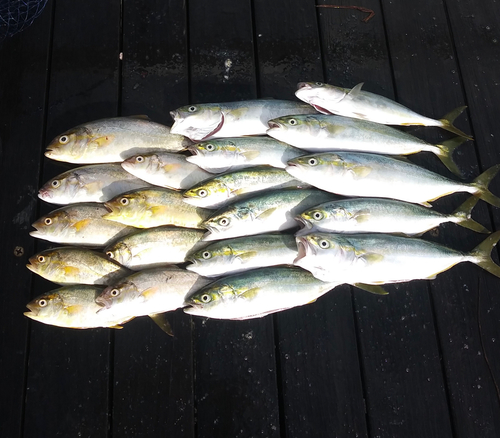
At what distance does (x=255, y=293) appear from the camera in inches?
104

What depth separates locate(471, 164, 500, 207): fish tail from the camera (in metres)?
3.10

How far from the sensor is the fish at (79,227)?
2871 millimetres

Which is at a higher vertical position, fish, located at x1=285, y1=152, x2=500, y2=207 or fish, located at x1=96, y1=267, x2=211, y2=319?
fish, located at x1=285, y1=152, x2=500, y2=207

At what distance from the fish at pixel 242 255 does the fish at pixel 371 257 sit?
15 cm

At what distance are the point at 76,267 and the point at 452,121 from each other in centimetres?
314

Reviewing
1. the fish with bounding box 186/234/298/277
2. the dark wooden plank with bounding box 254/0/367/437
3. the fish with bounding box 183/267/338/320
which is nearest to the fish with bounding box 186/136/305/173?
the fish with bounding box 186/234/298/277

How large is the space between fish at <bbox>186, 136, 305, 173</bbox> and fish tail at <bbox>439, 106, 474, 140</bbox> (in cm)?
128

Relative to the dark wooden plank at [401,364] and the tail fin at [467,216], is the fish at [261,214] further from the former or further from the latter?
the tail fin at [467,216]

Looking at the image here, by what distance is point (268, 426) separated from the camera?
2.80 metres

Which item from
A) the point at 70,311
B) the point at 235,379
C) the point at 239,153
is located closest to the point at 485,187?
the point at 239,153

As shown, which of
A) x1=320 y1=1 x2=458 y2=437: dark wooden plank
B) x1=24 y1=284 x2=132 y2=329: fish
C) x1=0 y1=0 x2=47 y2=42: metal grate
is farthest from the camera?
x1=0 y1=0 x2=47 y2=42: metal grate

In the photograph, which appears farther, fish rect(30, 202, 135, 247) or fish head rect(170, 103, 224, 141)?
fish head rect(170, 103, 224, 141)

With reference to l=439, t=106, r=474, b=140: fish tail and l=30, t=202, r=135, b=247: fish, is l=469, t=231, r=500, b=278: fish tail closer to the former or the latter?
A: l=439, t=106, r=474, b=140: fish tail

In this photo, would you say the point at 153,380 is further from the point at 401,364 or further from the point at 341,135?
the point at 341,135
